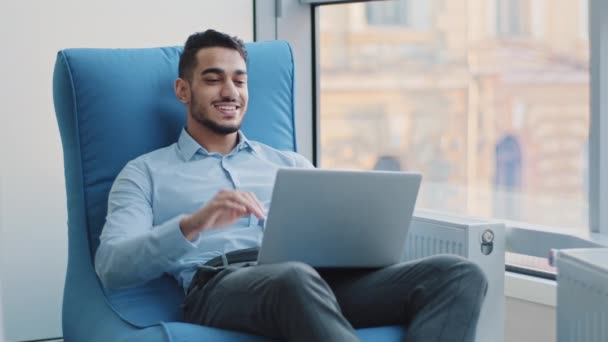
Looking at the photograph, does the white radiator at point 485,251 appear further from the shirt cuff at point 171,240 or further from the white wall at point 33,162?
the white wall at point 33,162

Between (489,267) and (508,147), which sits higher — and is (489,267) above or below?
below

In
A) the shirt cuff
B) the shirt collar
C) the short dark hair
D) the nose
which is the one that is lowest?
the shirt cuff

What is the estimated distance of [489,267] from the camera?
2.31 metres

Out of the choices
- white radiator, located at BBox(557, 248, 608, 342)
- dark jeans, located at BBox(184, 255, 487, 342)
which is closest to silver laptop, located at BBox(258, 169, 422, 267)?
dark jeans, located at BBox(184, 255, 487, 342)

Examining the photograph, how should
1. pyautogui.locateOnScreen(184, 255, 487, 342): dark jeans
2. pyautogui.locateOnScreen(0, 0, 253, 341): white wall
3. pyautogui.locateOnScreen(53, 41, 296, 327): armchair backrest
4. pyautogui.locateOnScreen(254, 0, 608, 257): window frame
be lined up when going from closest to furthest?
1. pyautogui.locateOnScreen(184, 255, 487, 342): dark jeans
2. pyautogui.locateOnScreen(53, 41, 296, 327): armchair backrest
3. pyautogui.locateOnScreen(254, 0, 608, 257): window frame
4. pyautogui.locateOnScreen(0, 0, 253, 341): white wall

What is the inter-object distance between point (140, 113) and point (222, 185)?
0.93 feet

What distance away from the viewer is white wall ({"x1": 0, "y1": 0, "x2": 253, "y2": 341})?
2795 mm

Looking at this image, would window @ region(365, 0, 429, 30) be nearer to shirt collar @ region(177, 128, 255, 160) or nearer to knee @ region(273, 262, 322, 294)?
shirt collar @ region(177, 128, 255, 160)

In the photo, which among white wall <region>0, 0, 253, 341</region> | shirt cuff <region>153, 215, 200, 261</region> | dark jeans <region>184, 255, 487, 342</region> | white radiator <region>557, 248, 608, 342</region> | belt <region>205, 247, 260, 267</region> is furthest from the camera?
white wall <region>0, 0, 253, 341</region>

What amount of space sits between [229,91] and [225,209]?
1.58ft

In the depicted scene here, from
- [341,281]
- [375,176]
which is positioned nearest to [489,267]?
[341,281]

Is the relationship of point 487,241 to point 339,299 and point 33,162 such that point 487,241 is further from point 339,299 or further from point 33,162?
point 33,162

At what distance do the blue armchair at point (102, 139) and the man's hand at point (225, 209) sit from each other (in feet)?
0.93

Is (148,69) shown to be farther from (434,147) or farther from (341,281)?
(434,147)
